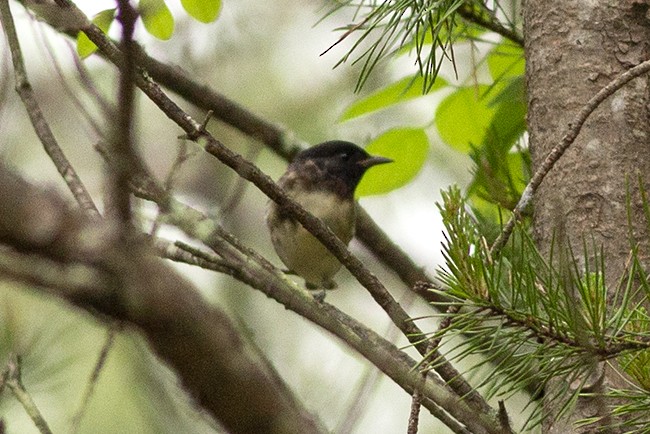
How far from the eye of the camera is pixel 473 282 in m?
1.47

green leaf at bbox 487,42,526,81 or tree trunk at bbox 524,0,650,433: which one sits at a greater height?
green leaf at bbox 487,42,526,81

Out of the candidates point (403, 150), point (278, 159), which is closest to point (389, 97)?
point (403, 150)

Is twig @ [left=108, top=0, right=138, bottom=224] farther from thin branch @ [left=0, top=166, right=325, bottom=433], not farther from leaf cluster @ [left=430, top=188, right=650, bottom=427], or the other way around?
leaf cluster @ [left=430, top=188, right=650, bottom=427]

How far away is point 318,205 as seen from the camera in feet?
13.2

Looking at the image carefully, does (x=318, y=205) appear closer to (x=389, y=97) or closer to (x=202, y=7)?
(x=389, y=97)

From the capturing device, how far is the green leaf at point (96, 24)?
1.88 metres

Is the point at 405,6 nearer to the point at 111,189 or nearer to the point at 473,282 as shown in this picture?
the point at 473,282

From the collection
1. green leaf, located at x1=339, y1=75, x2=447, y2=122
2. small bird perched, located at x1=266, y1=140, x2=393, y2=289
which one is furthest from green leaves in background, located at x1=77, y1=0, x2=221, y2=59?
small bird perched, located at x1=266, y1=140, x2=393, y2=289

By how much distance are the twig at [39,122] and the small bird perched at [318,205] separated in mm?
1557

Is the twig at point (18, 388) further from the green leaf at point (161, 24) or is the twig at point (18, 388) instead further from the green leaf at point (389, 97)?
the green leaf at point (389, 97)

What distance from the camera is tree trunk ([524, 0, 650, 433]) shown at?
1869 millimetres

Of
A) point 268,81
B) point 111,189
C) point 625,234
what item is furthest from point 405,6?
point 268,81

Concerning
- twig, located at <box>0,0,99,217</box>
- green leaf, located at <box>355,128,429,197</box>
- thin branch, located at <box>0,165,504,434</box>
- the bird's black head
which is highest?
the bird's black head

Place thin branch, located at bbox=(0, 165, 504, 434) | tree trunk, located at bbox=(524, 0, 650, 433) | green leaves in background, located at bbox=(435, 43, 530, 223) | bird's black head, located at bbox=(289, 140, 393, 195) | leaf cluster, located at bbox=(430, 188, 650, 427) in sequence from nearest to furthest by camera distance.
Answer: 1. thin branch, located at bbox=(0, 165, 504, 434)
2. leaf cluster, located at bbox=(430, 188, 650, 427)
3. tree trunk, located at bbox=(524, 0, 650, 433)
4. green leaves in background, located at bbox=(435, 43, 530, 223)
5. bird's black head, located at bbox=(289, 140, 393, 195)
